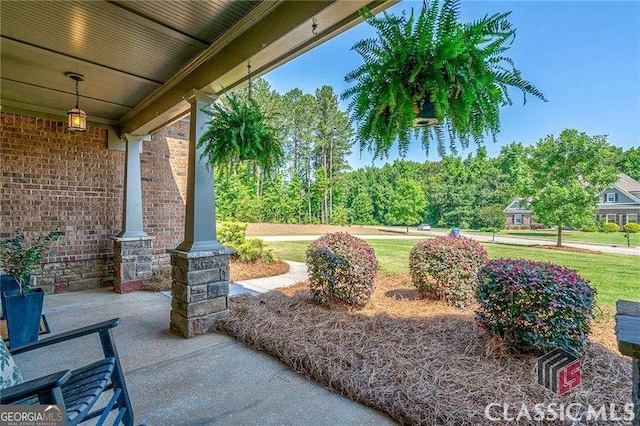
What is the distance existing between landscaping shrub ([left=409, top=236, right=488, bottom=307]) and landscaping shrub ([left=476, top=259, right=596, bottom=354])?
50.1 inches

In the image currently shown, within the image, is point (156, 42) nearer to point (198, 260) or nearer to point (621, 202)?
point (198, 260)

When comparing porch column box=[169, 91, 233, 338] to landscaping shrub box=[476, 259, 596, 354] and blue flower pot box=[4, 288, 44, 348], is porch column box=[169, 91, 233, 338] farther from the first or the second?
landscaping shrub box=[476, 259, 596, 354]

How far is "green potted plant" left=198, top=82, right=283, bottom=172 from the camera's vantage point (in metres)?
2.56

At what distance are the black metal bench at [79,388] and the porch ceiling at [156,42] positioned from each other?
89.8 inches

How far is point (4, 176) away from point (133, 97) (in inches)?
86.8

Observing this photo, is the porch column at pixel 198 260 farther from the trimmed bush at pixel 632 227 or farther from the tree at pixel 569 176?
the tree at pixel 569 176

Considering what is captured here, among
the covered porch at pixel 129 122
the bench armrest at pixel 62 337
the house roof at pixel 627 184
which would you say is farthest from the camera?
the house roof at pixel 627 184

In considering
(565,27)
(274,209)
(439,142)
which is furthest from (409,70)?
(274,209)

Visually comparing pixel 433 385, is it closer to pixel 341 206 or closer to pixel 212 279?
pixel 212 279

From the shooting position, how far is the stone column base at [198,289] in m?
3.02

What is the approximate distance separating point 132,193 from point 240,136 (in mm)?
3497

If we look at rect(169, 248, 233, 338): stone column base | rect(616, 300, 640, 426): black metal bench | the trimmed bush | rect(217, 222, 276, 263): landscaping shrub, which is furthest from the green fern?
the trimmed bush

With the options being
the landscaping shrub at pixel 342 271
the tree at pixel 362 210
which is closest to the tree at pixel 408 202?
the tree at pixel 362 210

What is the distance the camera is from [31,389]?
1.11m
